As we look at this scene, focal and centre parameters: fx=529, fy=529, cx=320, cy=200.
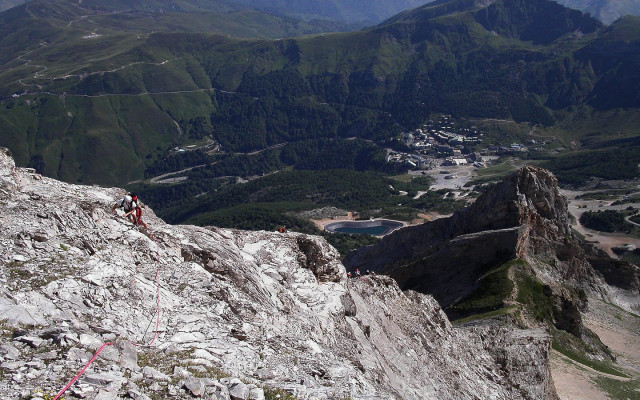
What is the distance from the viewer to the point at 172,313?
16406 mm

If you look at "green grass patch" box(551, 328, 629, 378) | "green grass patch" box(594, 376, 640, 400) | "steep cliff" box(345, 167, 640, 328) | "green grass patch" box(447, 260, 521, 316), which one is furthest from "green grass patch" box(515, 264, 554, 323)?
"green grass patch" box(594, 376, 640, 400)

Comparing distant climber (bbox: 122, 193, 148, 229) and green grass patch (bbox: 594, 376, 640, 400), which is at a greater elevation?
distant climber (bbox: 122, 193, 148, 229)

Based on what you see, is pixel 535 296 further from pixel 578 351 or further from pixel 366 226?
pixel 366 226

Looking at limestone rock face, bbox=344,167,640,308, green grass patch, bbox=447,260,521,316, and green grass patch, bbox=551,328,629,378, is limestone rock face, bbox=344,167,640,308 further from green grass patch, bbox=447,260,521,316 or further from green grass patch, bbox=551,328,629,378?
green grass patch, bbox=551,328,629,378

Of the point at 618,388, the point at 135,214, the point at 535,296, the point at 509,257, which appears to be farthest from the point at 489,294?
the point at 135,214

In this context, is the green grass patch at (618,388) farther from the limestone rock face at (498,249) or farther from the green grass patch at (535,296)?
the limestone rock face at (498,249)

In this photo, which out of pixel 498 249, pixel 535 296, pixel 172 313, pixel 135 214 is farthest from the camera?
pixel 498 249

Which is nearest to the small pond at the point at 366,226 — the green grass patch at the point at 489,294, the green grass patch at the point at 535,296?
the green grass patch at the point at 489,294

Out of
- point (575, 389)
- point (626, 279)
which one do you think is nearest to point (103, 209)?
point (575, 389)

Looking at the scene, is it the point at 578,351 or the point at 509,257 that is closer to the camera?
the point at 578,351

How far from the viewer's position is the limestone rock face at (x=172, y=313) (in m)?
13.2

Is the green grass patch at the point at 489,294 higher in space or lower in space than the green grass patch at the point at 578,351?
higher

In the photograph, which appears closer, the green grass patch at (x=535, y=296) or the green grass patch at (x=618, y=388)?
the green grass patch at (x=618, y=388)

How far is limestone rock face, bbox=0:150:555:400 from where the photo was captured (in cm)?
1319
